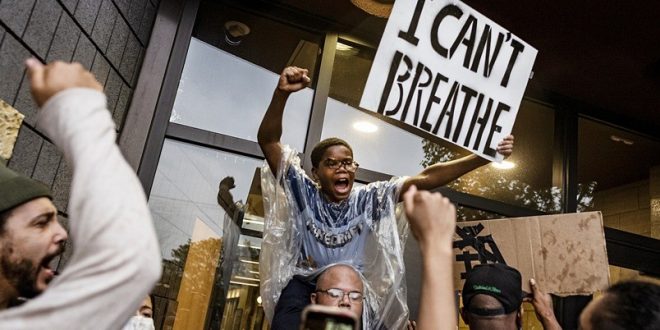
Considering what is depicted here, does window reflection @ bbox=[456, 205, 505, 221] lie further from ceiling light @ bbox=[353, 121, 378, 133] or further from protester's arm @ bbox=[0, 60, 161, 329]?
protester's arm @ bbox=[0, 60, 161, 329]

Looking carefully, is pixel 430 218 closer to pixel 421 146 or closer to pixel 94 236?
pixel 94 236

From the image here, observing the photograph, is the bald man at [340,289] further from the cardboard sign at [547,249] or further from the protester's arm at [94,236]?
the protester's arm at [94,236]

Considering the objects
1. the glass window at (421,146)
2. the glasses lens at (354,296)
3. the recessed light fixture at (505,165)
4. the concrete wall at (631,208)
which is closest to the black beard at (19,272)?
the glasses lens at (354,296)

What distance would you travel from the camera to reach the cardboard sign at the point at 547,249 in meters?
2.66

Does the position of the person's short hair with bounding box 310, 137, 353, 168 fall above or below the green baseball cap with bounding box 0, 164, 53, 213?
above

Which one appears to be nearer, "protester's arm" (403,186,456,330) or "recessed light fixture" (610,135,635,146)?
"protester's arm" (403,186,456,330)

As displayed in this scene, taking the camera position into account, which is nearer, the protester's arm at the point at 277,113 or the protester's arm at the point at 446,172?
the protester's arm at the point at 277,113

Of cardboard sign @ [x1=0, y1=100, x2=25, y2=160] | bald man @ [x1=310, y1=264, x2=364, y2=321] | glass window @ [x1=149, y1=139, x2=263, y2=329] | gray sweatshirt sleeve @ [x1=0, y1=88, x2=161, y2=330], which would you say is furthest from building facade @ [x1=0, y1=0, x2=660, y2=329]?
gray sweatshirt sleeve @ [x1=0, y1=88, x2=161, y2=330]

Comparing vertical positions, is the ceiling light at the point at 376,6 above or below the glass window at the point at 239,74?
above

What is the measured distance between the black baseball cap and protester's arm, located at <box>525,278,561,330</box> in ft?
1.71

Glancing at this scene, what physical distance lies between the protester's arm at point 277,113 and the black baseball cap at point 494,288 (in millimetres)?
1216

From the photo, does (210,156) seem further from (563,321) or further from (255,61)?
(563,321)

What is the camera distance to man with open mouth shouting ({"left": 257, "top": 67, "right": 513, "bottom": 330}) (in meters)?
2.61

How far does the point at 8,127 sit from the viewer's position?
209 cm
